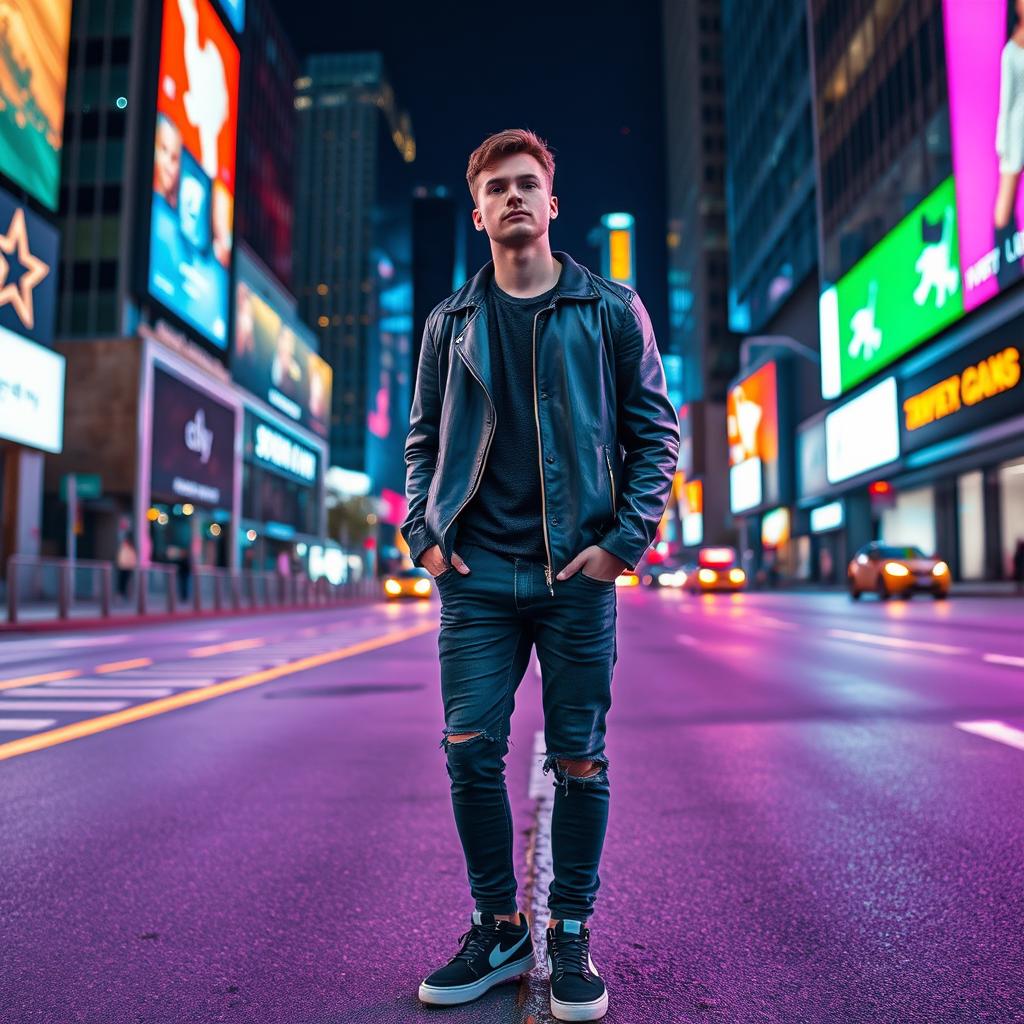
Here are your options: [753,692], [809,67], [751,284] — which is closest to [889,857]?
[753,692]

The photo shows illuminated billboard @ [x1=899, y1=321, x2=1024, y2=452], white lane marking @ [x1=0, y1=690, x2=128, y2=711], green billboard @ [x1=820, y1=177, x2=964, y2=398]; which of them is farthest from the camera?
green billboard @ [x1=820, y1=177, x2=964, y2=398]

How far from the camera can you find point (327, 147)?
151 metres

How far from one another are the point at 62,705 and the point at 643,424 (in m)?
6.57

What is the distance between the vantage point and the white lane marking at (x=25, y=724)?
6.58 metres

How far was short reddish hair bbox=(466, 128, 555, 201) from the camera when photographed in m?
2.50

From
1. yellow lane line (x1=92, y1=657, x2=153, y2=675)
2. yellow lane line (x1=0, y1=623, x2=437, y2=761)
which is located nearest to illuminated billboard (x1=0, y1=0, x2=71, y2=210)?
yellow lane line (x1=92, y1=657, x2=153, y2=675)

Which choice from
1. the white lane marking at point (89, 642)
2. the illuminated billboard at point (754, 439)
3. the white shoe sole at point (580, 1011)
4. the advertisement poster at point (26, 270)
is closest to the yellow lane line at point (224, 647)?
the white lane marking at point (89, 642)

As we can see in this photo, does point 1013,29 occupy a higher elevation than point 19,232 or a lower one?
higher

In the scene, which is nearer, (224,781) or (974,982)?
(974,982)

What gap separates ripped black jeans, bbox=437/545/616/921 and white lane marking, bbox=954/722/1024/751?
3.85 meters

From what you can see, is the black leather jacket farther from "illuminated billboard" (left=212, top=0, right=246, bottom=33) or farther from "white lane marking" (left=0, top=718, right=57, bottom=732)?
"illuminated billboard" (left=212, top=0, right=246, bottom=33)

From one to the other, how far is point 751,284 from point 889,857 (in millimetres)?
73772

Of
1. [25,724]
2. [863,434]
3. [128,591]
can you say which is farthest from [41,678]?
[863,434]

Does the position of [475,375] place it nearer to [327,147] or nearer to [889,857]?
[889,857]
